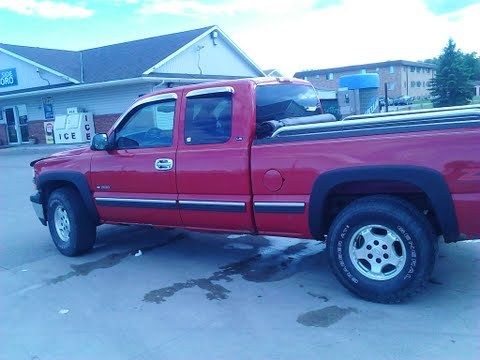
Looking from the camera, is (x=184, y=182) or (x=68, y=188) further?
(x=68, y=188)

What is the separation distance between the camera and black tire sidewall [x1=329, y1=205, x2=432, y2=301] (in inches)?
151

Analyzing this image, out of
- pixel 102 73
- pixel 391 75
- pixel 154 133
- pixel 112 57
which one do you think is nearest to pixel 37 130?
pixel 112 57

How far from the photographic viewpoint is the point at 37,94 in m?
25.7

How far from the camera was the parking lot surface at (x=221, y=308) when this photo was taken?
139 inches

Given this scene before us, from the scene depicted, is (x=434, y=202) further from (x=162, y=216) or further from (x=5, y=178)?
(x=5, y=178)

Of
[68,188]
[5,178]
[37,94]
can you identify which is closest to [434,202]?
[68,188]

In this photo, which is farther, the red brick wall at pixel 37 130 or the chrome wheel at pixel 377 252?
the red brick wall at pixel 37 130

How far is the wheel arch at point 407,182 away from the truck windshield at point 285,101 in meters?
1.03

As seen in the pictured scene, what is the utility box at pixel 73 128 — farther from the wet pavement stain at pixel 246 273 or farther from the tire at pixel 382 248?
the tire at pixel 382 248

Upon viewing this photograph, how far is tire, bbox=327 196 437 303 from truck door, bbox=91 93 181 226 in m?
1.81

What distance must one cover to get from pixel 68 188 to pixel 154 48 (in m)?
19.4

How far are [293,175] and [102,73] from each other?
21161 mm

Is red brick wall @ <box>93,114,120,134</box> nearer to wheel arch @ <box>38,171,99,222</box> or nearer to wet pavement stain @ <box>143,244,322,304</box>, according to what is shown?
wheel arch @ <box>38,171,99,222</box>

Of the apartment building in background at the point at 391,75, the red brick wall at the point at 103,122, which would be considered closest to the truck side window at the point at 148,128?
the red brick wall at the point at 103,122
